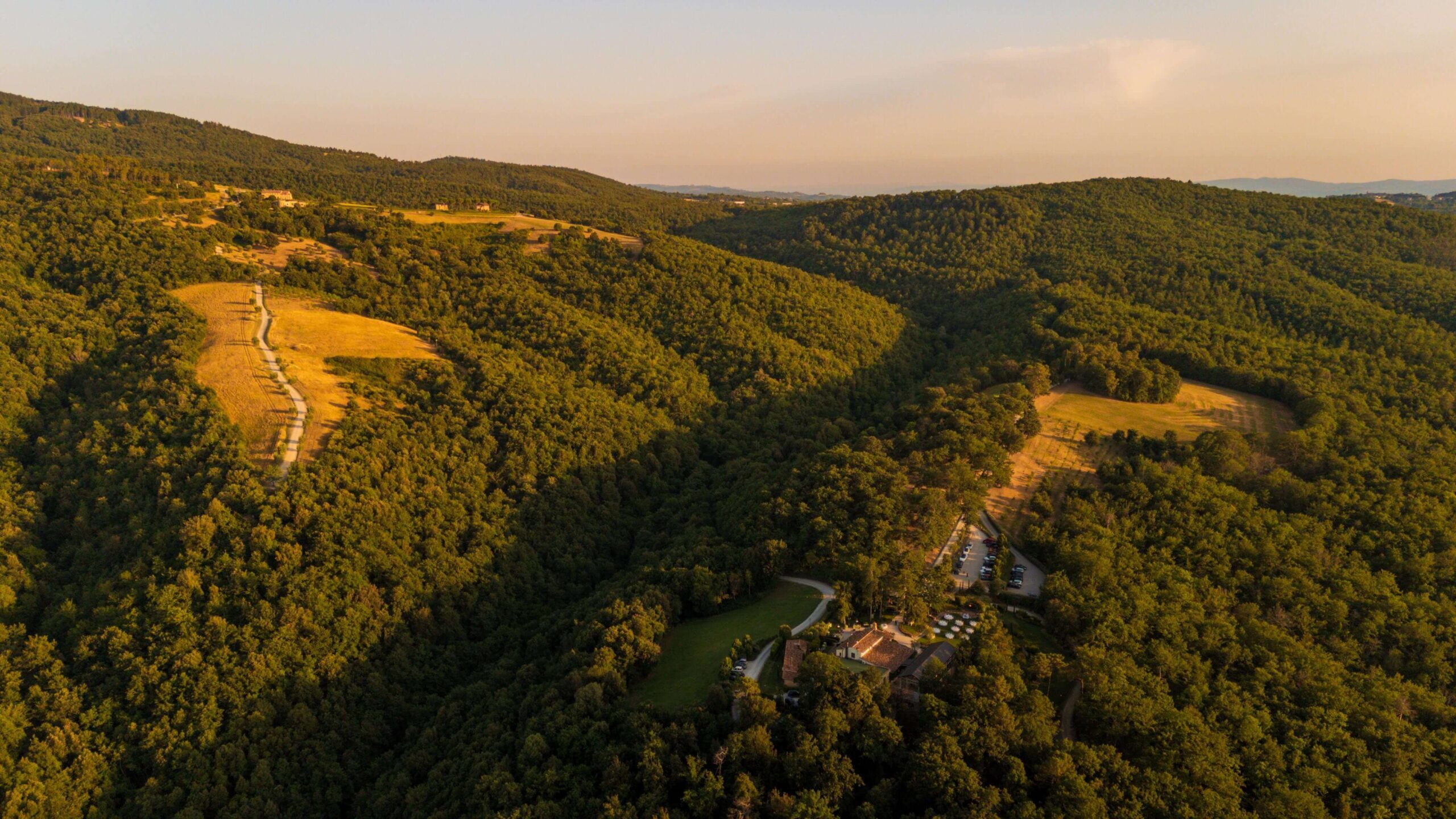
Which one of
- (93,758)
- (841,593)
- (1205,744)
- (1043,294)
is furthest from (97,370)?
(1043,294)

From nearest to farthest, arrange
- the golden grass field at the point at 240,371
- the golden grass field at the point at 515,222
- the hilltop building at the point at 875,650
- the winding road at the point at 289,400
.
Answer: the hilltop building at the point at 875,650 < the winding road at the point at 289,400 < the golden grass field at the point at 240,371 < the golden grass field at the point at 515,222

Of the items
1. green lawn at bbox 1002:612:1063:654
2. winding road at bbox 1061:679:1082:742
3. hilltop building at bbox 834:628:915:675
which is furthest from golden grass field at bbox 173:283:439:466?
winding road at bbox 1061:679:1082:742

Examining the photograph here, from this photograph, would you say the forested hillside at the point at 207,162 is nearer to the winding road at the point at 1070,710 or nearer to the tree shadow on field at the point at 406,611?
the tree shadow on field at the point at 406,611

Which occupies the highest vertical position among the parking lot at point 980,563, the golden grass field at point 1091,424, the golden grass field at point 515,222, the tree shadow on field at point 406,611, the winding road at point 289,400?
the golden grass field at point 515,222

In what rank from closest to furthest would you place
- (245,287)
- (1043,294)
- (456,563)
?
(456,563) → (245,287) → (1043,294)

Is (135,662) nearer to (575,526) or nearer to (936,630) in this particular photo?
(575,526)

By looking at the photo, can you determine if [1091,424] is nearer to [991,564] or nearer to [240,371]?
[991,564]

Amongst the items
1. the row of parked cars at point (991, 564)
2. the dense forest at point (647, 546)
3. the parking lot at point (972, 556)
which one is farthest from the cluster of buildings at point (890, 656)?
the row of parked cars at point (991, 564)
